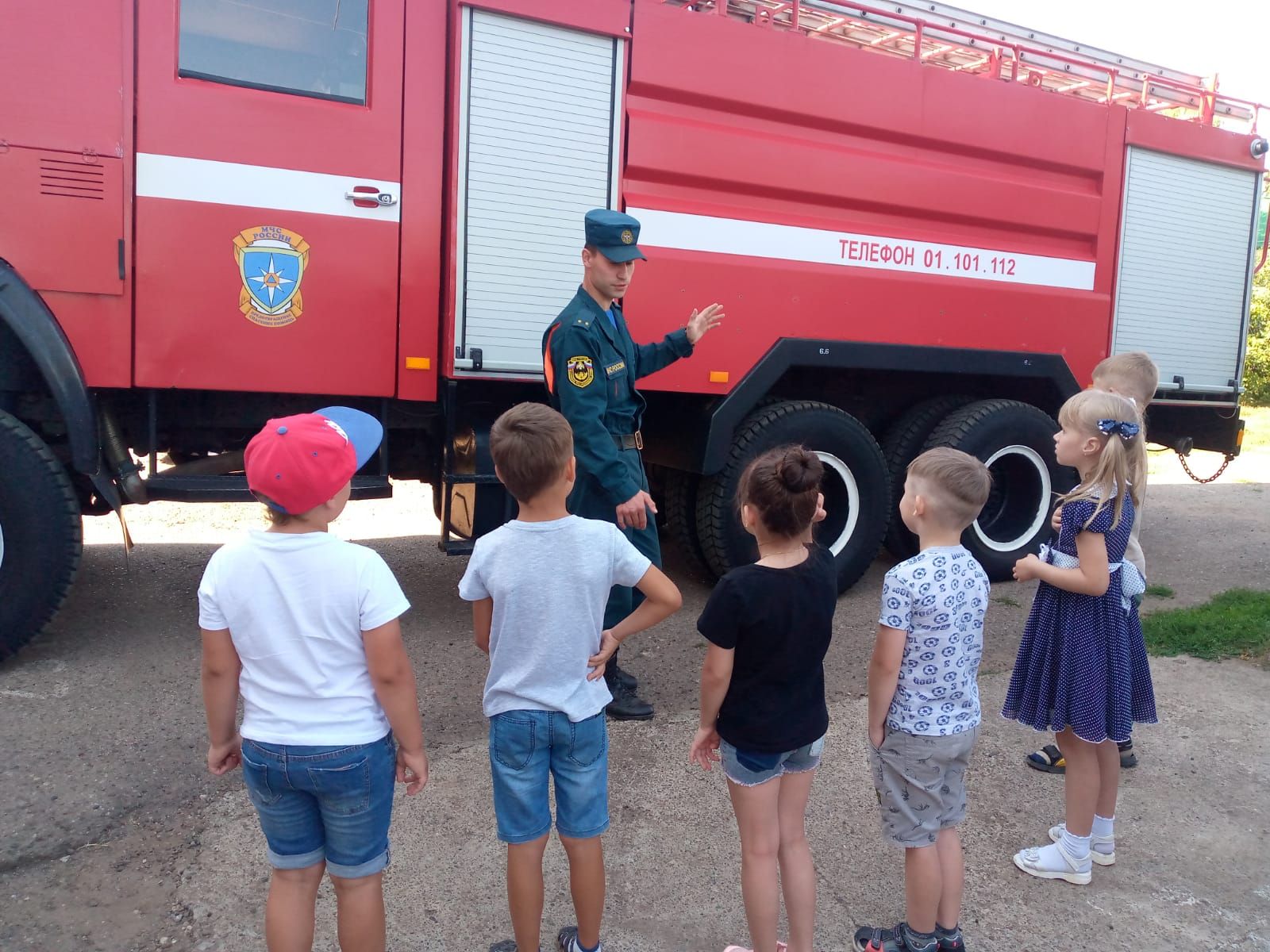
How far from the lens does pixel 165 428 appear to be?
4266 mm

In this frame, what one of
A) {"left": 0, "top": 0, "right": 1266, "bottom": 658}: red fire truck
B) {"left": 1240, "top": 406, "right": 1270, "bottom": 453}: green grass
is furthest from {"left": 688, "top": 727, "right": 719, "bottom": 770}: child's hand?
{"left": 1240, "top": 406, "right": 1270, "bottom": 453}: green grass

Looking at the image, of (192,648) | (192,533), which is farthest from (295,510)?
(192,533)

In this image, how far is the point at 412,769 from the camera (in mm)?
2102

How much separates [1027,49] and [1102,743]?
4187 millimetres

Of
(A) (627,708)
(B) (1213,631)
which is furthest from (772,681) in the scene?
(B) (1213,631)

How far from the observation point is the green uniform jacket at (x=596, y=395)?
3.28 m

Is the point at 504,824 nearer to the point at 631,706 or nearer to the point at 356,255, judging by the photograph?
the point at 631,706

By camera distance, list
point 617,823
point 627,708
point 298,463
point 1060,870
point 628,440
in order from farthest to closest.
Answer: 1. point 627,708
2. point 628,440
3. point 617,823
4. point 1060,870
5. point 298,463

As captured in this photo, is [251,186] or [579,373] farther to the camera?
[251,186]

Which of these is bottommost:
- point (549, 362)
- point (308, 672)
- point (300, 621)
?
point (308, 672)

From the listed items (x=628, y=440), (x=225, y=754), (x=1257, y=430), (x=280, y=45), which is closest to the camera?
(x=225, y=754)

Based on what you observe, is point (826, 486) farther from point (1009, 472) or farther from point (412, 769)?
point (412, 769)

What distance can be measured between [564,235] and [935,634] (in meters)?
2.67

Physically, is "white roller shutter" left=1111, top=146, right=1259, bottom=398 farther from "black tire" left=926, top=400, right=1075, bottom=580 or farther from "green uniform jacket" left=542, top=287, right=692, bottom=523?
"green uniform jacket" left=542, top=287, right=692, bottom=523
